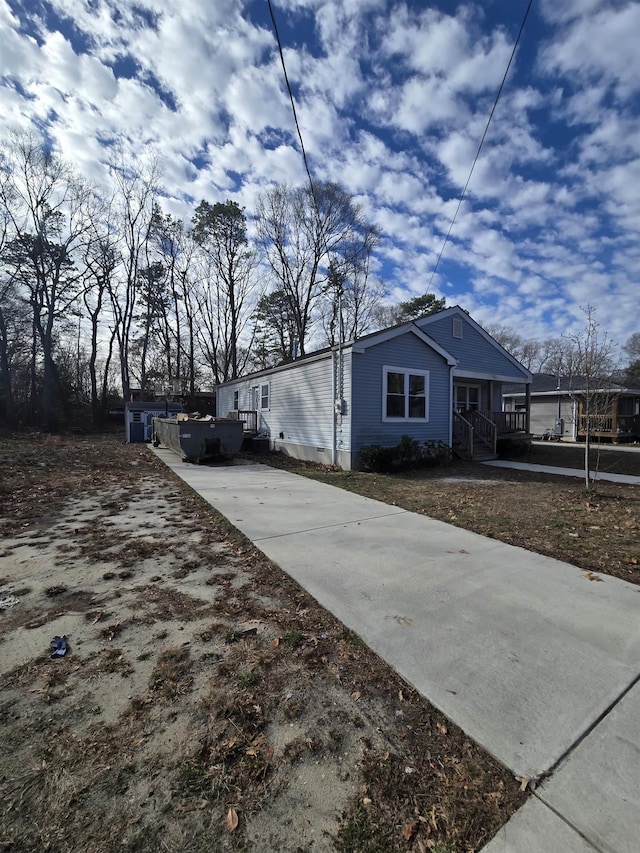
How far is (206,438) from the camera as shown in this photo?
35.0 feet

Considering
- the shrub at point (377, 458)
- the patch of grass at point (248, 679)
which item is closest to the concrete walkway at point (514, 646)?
the patch of grass at point (248, 679)

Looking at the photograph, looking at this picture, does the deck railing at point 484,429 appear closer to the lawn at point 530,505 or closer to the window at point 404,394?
the lawn at point 530,505

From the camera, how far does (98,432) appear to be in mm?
23766

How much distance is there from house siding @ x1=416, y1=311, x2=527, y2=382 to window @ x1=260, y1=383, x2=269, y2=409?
252 inches

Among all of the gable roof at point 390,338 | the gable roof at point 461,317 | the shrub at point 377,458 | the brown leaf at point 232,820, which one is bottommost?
the brown leaf at point 232,820

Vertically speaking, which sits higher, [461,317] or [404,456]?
[461,317]

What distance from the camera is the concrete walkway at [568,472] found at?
861cm

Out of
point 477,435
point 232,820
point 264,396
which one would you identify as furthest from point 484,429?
point 232,820

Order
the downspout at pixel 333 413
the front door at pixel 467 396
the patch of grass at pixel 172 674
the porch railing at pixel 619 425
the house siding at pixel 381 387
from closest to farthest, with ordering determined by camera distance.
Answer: the patch of grass at pixel 172 674
the house siding at pixel 381 387
the downspout at pixel 333 413
the front door at pixel 467 396
the porch railing at pixel 619 425

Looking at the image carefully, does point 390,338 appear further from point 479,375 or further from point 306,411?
point 479,375

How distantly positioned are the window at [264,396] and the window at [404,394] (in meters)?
5.97

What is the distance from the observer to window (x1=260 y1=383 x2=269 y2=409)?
49.5ft

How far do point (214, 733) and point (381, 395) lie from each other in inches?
368

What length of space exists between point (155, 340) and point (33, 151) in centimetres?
1269
